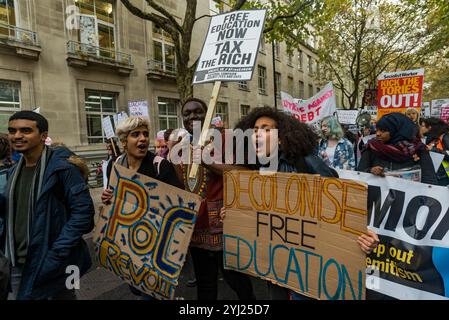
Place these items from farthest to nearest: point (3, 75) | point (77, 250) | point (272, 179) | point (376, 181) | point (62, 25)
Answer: point (62, 25)
point (3, 75)
point (376, 181)
point (77, 250)
point (272, 179)

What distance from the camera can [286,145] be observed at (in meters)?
2.03

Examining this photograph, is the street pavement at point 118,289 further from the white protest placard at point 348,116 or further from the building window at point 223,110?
the building window at point 223,110

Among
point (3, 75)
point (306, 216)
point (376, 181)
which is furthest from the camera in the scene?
point (3, 75)

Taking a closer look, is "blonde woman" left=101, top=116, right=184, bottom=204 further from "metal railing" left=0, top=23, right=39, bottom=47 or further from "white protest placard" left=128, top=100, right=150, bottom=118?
"metal railing" left=0, top=23, right=39, bottom=47

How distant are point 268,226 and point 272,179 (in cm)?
32

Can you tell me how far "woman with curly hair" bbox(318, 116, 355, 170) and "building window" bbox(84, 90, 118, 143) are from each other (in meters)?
9.55

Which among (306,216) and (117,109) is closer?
(306,216)

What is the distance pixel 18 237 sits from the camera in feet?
6.61

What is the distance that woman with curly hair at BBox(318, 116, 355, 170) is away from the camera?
491 centimetres

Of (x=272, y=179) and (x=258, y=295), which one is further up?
(x=272, y=179)

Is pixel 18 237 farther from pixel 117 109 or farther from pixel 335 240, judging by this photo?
pixel 117 109

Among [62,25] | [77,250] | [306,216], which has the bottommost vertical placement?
[77,250]

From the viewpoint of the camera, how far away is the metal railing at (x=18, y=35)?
9.23 m

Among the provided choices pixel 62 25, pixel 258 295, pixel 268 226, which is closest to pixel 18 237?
pixel 268 226
